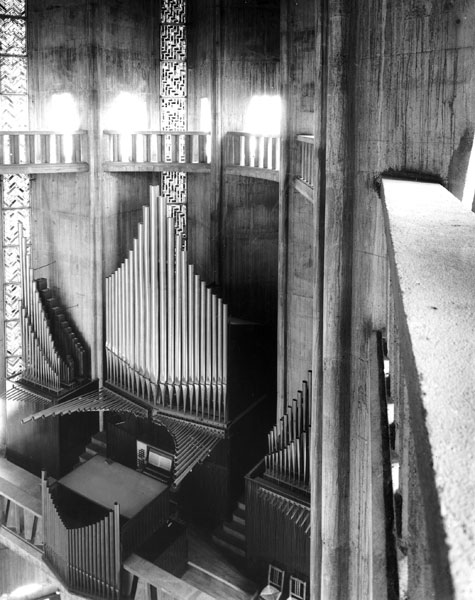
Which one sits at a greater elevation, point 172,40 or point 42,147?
point 172,40

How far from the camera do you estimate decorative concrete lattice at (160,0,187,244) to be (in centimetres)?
1180

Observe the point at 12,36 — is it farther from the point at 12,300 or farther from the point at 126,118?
the point at 12,300

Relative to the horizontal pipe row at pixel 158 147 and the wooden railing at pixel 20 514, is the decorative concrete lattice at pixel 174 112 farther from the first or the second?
the wooden railing at pixel 20 514

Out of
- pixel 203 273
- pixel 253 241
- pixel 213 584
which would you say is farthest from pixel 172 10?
pixel 213 584

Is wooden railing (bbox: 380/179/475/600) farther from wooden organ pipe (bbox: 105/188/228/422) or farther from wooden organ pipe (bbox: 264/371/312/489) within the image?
wooden organ pipe (bbox: 105/188/228/422)

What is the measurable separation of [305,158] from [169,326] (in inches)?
129

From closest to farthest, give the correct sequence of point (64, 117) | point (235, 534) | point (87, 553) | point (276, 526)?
point (276, 526) → point (87, 553) → point (235, 534) → point (64, 117)

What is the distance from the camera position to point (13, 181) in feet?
39.1

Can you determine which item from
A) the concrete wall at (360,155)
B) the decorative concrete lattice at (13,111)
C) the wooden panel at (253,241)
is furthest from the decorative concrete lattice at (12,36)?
the concrete wall at (360,155)

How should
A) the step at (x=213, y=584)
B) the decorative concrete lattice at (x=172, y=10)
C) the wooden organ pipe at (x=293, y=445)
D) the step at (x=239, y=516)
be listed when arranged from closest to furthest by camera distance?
the wooden organ pipe at (x=293, y=445)
the step at (x=213, y=584)
the step at (x=239, y=516)
the decorative concrete lattice at (x=172, y=10)

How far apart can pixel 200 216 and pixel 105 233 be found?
Result: 1517mm

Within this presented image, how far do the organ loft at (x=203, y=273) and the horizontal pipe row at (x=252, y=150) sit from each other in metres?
0.03

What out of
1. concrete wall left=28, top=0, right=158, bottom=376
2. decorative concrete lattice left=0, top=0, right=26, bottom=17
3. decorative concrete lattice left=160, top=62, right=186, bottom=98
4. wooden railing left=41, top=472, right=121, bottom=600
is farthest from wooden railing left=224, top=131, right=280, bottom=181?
wooden railing left=41, top=472, right=121, bottom=600

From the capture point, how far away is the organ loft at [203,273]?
14.4 ft
